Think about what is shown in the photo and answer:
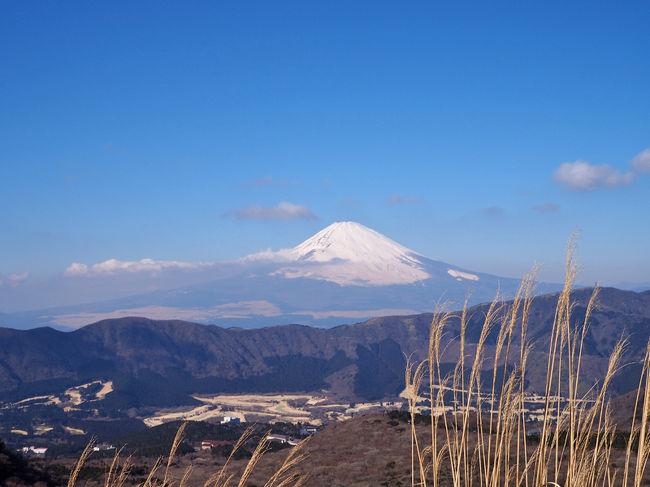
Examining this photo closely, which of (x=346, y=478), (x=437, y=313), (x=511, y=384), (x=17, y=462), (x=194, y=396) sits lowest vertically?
(x=194, y=396)

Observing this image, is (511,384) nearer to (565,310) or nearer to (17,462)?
(565,310)

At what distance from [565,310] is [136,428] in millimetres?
133038

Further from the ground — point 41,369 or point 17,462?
point 17,462

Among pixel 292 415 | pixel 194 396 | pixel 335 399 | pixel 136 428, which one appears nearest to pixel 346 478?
pixel 136 428

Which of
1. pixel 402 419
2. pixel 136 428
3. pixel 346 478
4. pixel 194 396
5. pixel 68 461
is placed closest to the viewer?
pixel 346 478

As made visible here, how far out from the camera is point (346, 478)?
30.2 m

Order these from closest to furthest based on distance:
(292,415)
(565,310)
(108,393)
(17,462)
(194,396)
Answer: (565,310) → (17,462) → (292,415) → (108,393) → (194,396)

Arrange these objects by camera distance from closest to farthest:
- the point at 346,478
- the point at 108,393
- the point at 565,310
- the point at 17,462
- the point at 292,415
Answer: the point at 565,310 → the point at 17,462 → the point at 346,478 → the point at 292,415 → the point at 108,393

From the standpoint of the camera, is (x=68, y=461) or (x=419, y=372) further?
(x=68, y=461)

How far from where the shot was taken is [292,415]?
468 ft

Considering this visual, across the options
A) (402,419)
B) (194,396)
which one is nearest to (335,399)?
(194,396)

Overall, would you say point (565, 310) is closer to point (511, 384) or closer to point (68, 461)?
point (511, 384)

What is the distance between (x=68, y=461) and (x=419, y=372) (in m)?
45.4

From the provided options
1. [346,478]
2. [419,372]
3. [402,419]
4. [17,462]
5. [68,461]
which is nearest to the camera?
[419,372]
